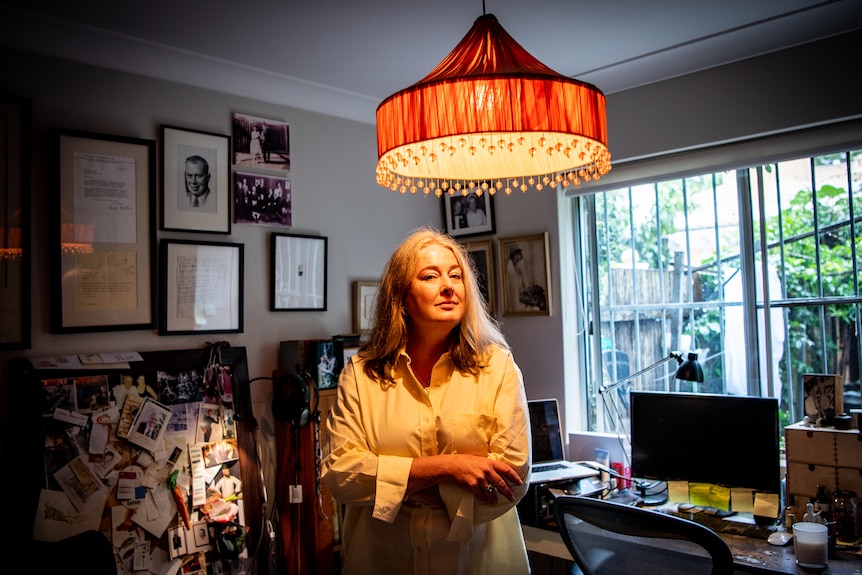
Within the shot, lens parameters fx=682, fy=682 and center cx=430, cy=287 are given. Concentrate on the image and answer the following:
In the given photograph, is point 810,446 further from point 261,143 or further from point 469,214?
point 261,143

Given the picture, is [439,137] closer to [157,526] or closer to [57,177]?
[57,177]

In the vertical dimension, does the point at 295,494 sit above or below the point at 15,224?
below

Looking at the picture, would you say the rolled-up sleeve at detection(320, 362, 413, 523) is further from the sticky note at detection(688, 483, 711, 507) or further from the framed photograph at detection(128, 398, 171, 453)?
the sticky note at detection(688, 483, 711, 507)

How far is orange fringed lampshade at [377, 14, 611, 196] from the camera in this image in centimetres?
154

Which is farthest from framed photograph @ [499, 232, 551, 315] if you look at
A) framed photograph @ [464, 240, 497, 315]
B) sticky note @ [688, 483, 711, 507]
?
sticky note @ [688, 483, 711, 507]

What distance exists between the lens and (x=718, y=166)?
2982 mm

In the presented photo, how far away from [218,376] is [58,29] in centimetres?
148

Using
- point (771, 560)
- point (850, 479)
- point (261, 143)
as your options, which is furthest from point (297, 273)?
point (850, 479)

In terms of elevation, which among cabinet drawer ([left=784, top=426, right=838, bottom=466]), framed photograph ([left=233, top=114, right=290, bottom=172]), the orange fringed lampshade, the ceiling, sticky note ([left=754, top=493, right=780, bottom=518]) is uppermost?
the ceiling

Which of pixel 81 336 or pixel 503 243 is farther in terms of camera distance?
pixel 503 243

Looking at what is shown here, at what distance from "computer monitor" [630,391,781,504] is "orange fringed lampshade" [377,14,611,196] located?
1.28 metres

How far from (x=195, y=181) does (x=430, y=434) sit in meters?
1.82

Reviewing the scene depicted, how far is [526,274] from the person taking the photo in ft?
11.8

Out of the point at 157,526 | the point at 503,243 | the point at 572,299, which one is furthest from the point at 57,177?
the point at 572,299
